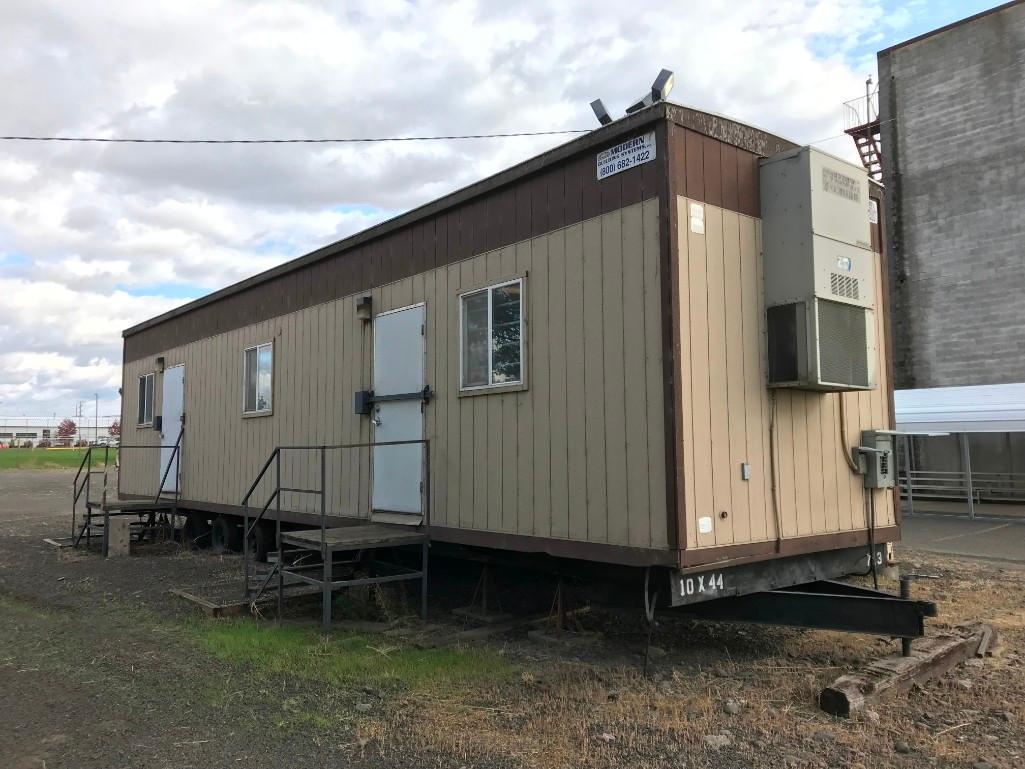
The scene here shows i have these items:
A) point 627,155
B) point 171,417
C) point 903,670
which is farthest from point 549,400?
point 171,417

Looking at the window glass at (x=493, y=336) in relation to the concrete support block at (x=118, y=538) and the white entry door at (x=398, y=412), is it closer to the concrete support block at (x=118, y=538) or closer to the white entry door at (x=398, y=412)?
the white entry door at (x=398, y=412)

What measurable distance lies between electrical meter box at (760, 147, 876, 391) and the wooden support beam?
1626 mm

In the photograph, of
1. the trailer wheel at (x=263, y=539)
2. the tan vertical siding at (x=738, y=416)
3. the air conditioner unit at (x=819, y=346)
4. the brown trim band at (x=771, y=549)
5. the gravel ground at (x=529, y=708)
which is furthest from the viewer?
the trailer wheel at (x=263, y=539)

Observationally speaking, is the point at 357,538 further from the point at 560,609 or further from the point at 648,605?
the point at 648,605

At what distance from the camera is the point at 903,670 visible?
14.4 feet

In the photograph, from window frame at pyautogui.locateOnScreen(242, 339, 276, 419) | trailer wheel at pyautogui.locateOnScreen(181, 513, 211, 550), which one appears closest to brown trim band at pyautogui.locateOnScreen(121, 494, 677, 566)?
window frame at pyautogui.locateOnScreen(242, 339, 276, 419)

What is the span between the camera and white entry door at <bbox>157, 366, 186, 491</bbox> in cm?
1136

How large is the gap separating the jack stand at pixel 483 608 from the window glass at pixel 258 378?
3749mm

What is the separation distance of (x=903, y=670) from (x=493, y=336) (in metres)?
3.36

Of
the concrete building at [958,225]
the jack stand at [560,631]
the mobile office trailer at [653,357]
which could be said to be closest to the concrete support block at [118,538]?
the mobile office trailer at [653,357]

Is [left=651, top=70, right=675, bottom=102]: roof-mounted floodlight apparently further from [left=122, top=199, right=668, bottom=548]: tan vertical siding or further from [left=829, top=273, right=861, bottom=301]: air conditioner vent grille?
[left=829, top=273, right=861, bottom=301]: air conditioner vent grille

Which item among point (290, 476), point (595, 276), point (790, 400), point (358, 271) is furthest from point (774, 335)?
point (290, 476)

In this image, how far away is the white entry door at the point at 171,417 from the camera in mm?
11359

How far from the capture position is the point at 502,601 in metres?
6.61
